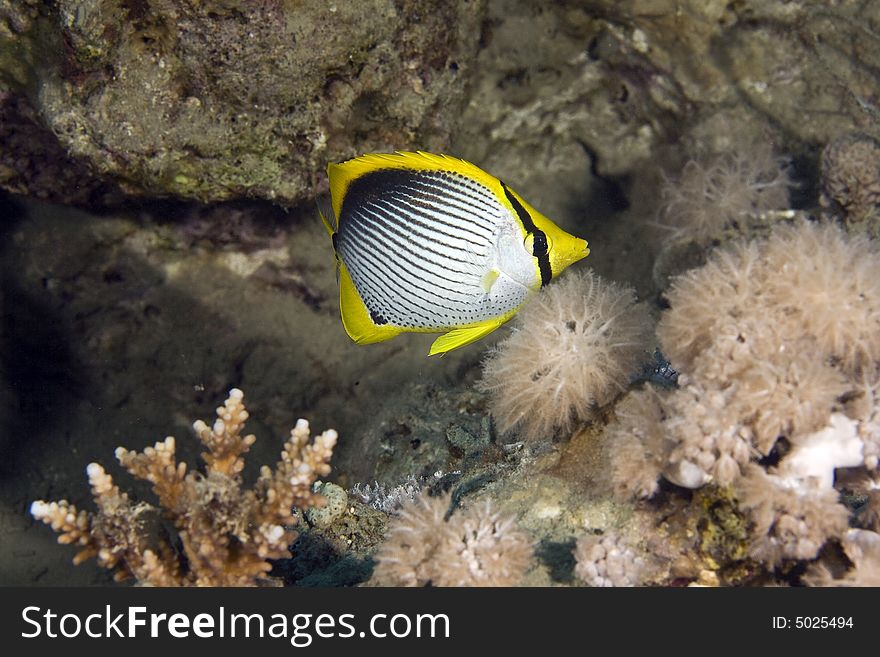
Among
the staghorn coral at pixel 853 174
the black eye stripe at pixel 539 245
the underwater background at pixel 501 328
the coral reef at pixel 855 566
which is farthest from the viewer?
the staghorn coral at pixel 853 174

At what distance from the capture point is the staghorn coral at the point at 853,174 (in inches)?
156

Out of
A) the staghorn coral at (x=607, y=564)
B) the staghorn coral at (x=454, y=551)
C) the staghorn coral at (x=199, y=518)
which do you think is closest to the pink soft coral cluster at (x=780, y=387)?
the staghorn coral at (x=607, y=564)

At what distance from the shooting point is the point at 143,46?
3.14 m

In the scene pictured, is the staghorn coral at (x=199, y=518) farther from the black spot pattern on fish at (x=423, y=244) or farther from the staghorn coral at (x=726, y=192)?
the staghorn coral at (x=726, y=192)

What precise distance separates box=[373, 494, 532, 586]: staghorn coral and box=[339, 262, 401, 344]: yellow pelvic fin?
772 mm

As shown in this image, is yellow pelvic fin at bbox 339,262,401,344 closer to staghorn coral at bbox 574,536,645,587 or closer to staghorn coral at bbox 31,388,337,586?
staghorn coral at bbox 31,388,337,586

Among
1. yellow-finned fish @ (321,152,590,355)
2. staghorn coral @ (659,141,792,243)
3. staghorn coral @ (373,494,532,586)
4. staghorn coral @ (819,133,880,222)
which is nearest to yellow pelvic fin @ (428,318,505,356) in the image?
yellow-finned fish @ (321,152,590,355)

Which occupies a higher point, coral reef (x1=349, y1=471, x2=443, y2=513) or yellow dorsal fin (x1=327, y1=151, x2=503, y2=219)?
yellow dorsal fin (x1=327, y1=151, x2=503, y2=219)

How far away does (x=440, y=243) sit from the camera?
2420 millimetres

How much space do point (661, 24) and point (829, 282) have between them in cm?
322

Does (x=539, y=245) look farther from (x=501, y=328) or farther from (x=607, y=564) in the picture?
(x=501, y=328)

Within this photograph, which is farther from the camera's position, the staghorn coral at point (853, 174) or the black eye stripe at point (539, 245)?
the staghorn coral at point (853, 174)

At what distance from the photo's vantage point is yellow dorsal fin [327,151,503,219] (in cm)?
239

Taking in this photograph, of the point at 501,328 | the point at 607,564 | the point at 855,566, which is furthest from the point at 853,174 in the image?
the point at 607,564
